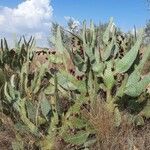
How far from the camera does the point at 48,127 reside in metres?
4.50

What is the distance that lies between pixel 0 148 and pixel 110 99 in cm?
123

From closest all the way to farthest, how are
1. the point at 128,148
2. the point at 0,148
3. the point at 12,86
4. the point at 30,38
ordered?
the point at 128,148
the point at 0,148
the point at 12,86
the point at 30,38

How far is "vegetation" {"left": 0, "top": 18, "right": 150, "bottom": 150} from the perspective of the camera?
14.6 feet

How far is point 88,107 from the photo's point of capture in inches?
191

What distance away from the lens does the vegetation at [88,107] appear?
4.45 metres

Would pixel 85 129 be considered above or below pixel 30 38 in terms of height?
below

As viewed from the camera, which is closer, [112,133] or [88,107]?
[112,133]

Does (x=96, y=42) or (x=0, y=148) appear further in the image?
(x=96, y=42)

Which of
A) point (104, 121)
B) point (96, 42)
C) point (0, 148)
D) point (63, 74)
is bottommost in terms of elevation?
point (0, 148)

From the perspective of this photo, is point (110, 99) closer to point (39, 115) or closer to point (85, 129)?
point (85, 129)

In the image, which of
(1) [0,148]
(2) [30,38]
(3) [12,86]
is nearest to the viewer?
(1) [0,148]

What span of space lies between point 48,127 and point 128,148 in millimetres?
797

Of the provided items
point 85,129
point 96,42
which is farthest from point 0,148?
point 96,42

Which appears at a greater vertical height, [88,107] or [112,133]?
[88,107]
